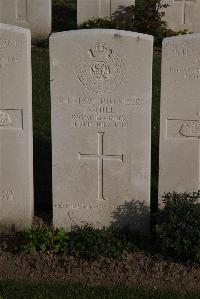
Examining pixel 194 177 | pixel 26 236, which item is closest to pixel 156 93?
pixel 194 177

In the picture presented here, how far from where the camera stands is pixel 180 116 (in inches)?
253

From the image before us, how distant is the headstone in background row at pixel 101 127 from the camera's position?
6.31 metres

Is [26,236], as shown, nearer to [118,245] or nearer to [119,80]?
[118,245]

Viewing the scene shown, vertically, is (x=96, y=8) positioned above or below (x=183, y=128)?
above

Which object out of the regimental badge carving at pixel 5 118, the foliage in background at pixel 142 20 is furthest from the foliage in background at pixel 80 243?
the foliage in background at pixel 142 20

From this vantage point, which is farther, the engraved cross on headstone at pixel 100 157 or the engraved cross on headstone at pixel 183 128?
the engraved cross on headstone at pixel 100 157

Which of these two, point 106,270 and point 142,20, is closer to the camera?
point 106,270

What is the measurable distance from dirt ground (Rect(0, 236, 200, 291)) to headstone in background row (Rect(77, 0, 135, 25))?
8.41 meters

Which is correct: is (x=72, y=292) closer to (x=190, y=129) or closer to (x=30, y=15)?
(x=190, y=129)

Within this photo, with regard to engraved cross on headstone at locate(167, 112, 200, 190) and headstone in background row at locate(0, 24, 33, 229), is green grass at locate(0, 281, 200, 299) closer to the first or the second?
headstone in background row at locate(0, 24, 33, 229)

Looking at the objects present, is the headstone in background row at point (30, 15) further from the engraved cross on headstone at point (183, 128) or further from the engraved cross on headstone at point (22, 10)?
the engraved cross on headstone at point (183, 128)

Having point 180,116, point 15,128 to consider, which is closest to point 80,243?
point 15,128

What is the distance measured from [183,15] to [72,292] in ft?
31.0

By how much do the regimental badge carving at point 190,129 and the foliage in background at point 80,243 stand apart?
115 centimetres
